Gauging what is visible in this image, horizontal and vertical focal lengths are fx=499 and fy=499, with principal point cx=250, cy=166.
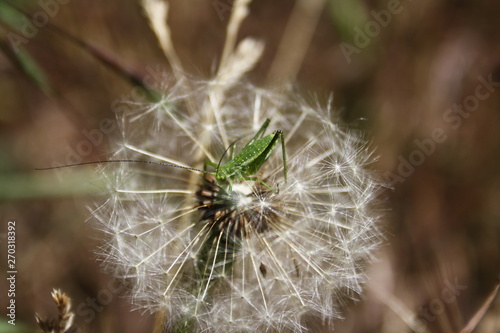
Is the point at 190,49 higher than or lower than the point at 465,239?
higher

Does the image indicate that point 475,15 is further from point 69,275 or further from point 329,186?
point 69,275

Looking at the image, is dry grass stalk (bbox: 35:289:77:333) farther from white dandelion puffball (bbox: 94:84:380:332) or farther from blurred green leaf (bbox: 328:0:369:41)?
blurred green leaf (bbox: 328:0:369:41)

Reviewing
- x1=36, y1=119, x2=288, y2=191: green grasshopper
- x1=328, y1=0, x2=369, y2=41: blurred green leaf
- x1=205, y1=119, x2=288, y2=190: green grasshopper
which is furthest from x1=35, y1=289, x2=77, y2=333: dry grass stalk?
x1=328, y1=0, x2=369, y2=41: blurred green leaf

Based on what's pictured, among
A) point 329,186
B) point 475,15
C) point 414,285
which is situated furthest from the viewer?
point 475,15

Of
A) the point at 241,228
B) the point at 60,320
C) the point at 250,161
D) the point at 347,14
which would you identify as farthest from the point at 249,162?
the point at 347,14

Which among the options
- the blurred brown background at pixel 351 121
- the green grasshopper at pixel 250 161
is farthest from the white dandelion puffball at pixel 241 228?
the blurred brown background at pixel 351 121

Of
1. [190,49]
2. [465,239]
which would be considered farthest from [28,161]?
[465,239]
